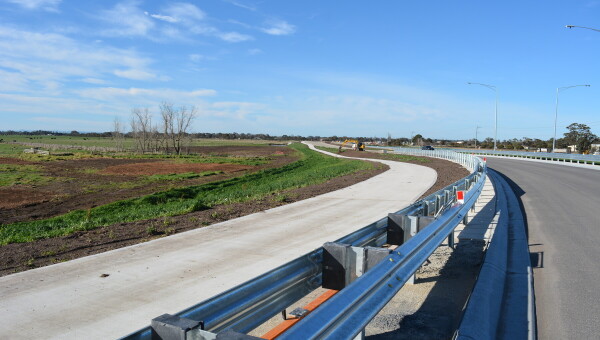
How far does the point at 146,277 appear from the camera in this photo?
6.41 metres

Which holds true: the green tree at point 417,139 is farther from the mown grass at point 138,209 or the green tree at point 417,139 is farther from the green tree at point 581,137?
the mown grass at point 138,209

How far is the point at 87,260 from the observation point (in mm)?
7281

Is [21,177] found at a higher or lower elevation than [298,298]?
lower

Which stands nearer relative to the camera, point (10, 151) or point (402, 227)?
point (402, 227)

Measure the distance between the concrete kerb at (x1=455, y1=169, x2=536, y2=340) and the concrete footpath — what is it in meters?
3.12

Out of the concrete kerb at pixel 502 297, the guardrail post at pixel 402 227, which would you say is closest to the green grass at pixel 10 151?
the guardrail post at pixel 402 227

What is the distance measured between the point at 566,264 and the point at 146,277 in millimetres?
6717

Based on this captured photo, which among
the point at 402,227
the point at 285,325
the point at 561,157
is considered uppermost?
the point at 561,157

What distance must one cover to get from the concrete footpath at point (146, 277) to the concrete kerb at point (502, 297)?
3118 millimetres

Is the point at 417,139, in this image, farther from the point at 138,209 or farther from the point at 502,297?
the point at 502,297

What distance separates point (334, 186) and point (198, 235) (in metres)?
10.7

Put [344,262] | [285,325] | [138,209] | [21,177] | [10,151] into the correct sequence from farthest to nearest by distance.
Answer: [10,151] → [21,177] → [138,209] → [285,325] → [344,262]

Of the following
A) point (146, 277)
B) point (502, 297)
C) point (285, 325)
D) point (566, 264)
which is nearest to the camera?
point (285, 325)

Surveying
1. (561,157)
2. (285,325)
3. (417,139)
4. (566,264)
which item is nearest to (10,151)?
(561,157)
